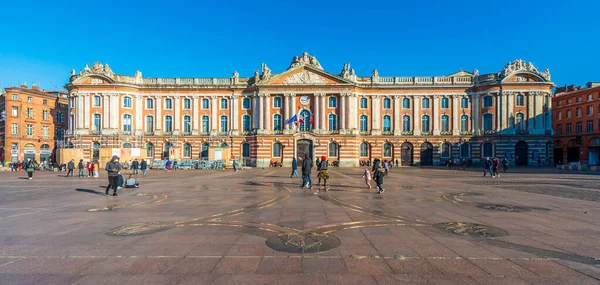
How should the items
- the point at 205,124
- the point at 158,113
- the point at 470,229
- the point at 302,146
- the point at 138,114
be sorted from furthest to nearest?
the point at 205,124
the point at 158,113
the point at 138,114
the point at 302,146
the point at 470,229

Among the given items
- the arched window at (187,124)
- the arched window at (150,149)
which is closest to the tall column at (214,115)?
the arched window at (187,124)

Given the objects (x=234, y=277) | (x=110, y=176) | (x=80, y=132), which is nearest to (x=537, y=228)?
(x=234, y=277)

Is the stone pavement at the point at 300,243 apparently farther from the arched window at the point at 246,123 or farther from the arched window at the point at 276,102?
the arched window at the point at 246,123

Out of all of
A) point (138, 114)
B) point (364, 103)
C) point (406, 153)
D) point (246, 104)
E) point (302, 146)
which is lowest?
point (406, 153)

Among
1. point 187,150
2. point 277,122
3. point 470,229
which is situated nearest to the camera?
point 470,229

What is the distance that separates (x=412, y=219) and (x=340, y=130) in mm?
40258

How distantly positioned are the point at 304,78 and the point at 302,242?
4470cm

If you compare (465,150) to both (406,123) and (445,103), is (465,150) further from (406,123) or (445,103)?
(406,123)

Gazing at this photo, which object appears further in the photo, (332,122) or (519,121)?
(332,122)

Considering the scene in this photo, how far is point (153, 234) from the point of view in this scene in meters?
7.77

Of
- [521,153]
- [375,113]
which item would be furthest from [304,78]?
[521,153]

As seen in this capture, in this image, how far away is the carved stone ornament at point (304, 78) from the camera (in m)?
49.8

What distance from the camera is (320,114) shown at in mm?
49875

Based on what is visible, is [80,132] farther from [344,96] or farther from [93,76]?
[344,96]
